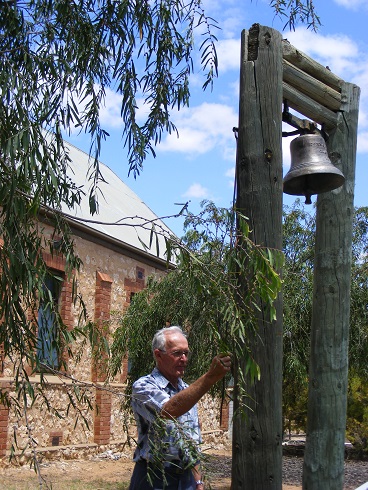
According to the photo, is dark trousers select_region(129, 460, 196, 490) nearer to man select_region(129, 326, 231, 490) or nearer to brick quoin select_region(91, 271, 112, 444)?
man select_region(129, 326, 231, 490)

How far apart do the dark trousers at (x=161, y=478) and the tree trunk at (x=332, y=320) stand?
101 cm

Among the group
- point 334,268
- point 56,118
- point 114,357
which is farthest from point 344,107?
point 114,357

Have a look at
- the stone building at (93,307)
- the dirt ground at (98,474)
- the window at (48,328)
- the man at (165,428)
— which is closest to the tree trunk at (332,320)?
the man at (165,428)

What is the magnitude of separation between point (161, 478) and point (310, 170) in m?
1.98

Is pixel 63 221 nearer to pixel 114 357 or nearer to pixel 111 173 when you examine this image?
pixel 114 357

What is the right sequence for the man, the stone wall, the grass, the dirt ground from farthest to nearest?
the stone wall, the dirt ground, the grass, the man

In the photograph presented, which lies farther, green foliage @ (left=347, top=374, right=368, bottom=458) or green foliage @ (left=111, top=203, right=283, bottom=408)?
green foliage @ (left=347, top=374, right=368, bottom=458)

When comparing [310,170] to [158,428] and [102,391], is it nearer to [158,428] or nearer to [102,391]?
[158,428]

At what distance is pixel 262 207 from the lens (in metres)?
4.20

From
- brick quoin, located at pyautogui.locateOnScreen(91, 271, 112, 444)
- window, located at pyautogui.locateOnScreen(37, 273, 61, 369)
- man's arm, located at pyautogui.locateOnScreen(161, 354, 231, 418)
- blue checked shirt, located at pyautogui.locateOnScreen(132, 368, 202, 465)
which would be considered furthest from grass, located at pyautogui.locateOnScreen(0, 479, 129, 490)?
man's arm, located at pyautogui.locateOnScreen(161, 354, 231, 418)

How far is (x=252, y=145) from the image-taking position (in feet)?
14.0

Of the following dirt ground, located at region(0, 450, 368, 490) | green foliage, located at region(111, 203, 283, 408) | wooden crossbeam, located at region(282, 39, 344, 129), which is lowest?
dirt ground, located at region(0, 450, 368, 490)

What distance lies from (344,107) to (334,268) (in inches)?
42.3

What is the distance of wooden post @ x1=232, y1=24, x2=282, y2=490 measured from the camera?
3980 millimetres
